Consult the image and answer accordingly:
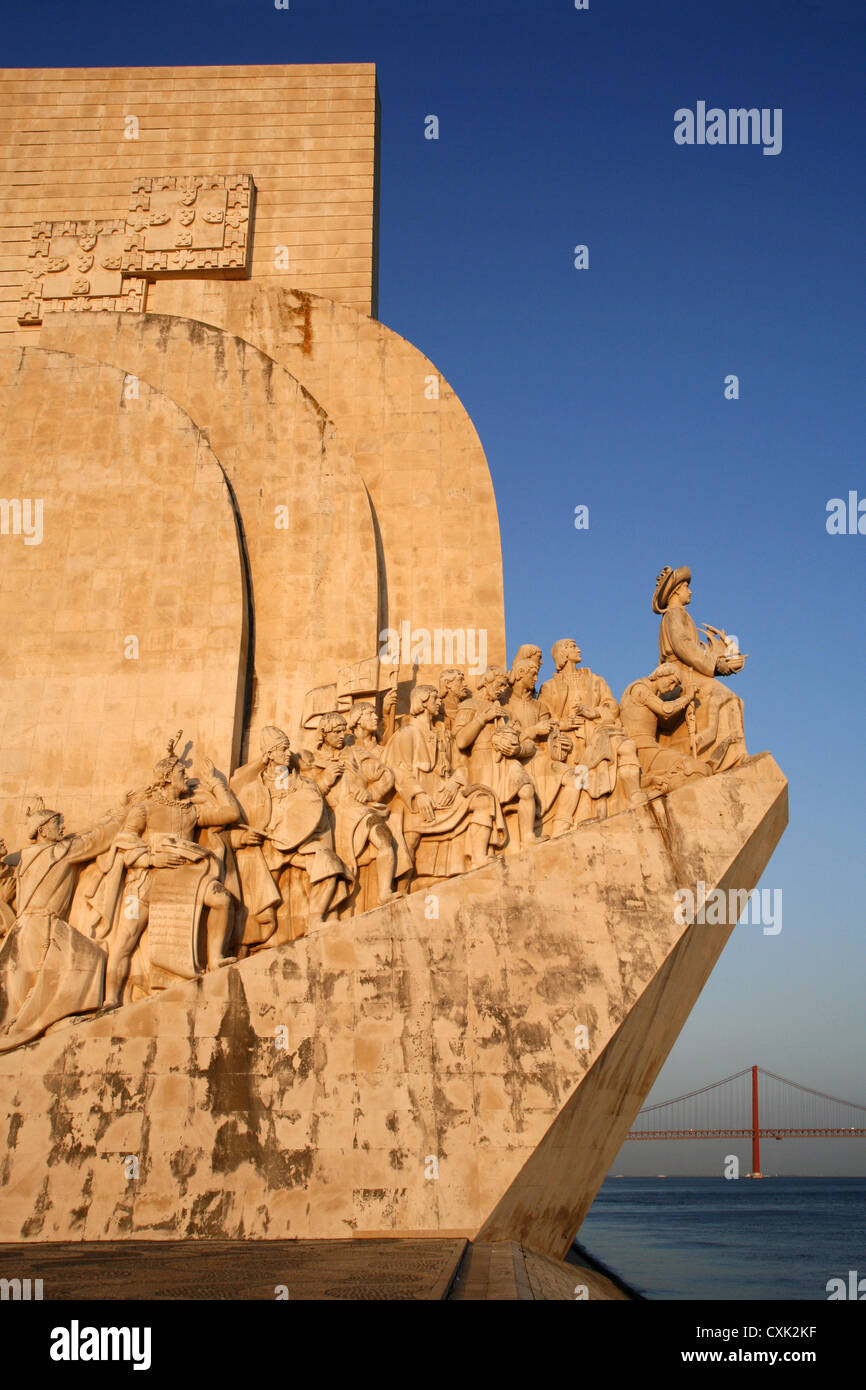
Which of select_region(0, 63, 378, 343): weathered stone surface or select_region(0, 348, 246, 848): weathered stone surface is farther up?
select_region(0, 63, 378, 343): weathered stone surface

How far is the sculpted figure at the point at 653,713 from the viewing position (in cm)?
895

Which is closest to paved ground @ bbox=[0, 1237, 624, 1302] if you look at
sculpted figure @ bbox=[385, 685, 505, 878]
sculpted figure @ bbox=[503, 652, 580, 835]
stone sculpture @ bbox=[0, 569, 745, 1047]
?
stone sculpture @ bbox=[0, 569, 745, 1047]

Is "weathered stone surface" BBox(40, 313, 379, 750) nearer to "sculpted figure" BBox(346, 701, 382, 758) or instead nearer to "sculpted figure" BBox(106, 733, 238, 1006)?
"sculpted figure" BBox(346, 701, 382, 758)

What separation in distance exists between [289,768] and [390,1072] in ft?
7.71

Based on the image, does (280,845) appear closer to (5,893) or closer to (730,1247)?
(5,893)

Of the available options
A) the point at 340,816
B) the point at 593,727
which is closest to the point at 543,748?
the point at 593,727

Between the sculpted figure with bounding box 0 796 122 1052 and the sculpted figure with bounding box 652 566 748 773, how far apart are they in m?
3.94

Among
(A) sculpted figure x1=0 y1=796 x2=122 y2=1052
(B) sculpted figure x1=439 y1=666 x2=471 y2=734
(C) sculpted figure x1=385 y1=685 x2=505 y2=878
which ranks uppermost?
(B) sculpted figure x1=439 y1=666 x2=471 y2=734

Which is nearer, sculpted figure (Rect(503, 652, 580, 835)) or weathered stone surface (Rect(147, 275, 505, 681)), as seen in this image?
sculpted figure (Rect(503, 652, 580, 835))

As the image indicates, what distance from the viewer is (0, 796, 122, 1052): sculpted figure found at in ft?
25.1

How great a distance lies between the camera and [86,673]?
10.1m

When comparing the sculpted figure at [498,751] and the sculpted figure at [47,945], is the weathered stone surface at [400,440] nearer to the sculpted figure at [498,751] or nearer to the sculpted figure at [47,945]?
the sculpted figure at [498,751]

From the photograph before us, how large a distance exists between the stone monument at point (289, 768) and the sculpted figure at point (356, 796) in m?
0.02
